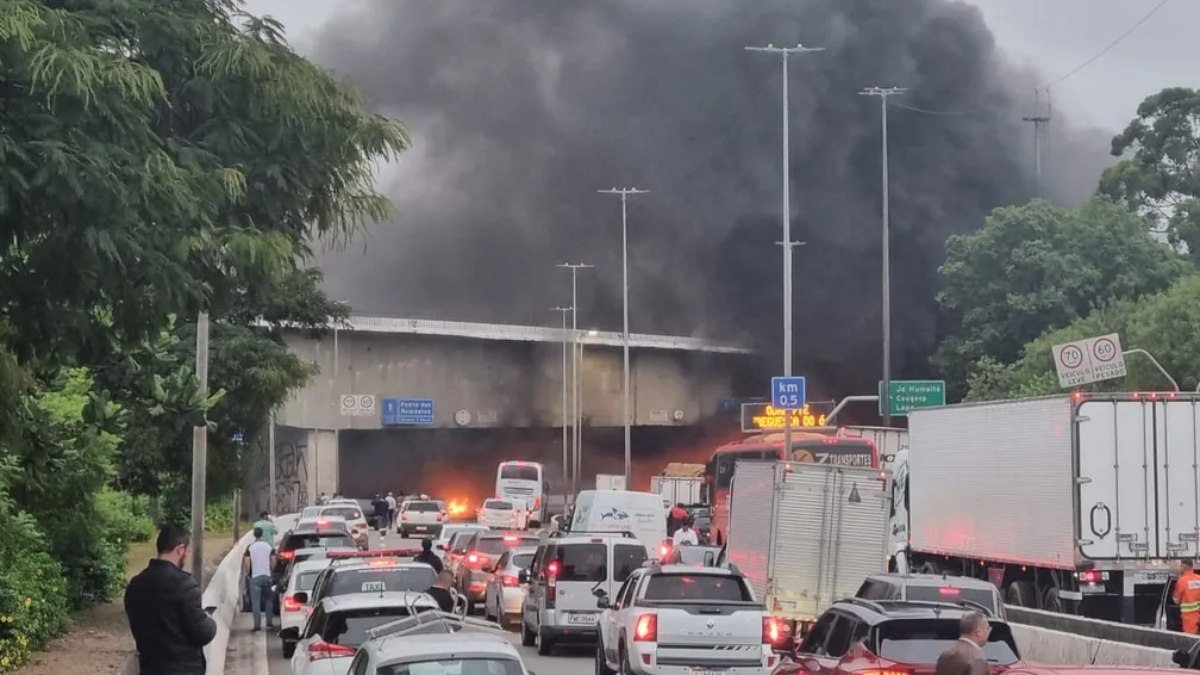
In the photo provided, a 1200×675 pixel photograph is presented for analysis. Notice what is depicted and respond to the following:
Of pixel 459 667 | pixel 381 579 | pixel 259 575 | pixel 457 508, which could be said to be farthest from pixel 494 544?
pixel 457 508

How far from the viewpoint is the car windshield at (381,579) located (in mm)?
19672

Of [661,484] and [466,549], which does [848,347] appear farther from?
[466,549]

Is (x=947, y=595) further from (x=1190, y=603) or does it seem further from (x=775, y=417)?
(x=775, y=417)

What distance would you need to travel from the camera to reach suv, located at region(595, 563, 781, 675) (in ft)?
61.5

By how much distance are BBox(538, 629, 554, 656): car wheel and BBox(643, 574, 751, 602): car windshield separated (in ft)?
20.4

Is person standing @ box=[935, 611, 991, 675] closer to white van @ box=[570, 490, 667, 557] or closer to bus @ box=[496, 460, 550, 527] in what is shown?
white van @ box=[570, 490, 667, 557]

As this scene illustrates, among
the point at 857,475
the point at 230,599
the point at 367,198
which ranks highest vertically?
the point at 367,198

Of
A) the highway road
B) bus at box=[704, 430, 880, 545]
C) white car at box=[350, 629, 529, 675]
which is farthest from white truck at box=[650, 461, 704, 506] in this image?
white car at box=[350, 629, 529, 675]

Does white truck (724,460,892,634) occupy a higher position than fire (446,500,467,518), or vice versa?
white truck (724,460,892,634)

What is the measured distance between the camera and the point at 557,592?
25469 mm

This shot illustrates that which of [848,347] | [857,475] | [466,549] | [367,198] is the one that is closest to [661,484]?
[848,347]

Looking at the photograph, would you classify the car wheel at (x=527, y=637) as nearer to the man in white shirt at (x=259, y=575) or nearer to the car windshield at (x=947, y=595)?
the man in white shirt at (x=259, y=575)

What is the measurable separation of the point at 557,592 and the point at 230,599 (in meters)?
10.7

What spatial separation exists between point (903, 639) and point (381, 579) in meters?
7.78
